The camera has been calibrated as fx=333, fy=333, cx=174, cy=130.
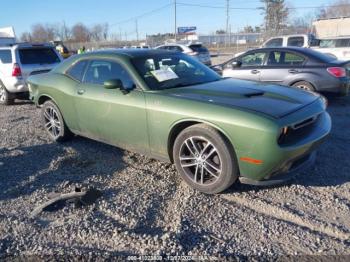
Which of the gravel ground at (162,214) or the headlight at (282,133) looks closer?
the gravel ground at (162,214)

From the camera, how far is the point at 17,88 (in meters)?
9.00

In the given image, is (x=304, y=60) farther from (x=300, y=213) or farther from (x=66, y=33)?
(x=66, y=33)

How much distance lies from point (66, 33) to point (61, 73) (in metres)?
72.3

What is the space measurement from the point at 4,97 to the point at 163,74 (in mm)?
6889

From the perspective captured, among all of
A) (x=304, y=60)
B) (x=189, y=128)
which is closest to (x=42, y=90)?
(x=189, y=128)

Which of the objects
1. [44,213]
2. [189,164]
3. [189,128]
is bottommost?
[44,213]

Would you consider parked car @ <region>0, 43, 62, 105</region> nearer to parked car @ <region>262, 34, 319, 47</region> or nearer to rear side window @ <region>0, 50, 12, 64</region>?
rear side window @ <region>0, 50, 12, 64</region>

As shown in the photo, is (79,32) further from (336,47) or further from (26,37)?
(336,47)

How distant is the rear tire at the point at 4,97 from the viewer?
929 centimetres

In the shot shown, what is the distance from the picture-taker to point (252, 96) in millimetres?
3771

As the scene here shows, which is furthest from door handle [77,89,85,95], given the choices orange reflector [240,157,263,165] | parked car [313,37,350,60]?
parked car [313,37,350,60]

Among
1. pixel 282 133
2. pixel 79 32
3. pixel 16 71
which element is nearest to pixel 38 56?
pixel 16 71

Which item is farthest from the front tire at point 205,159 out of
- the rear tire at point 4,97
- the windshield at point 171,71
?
the rear tire at point 4,97

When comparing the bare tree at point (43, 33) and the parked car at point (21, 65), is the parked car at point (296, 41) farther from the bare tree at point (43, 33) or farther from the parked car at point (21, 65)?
the bare tree at point (43, 33)
